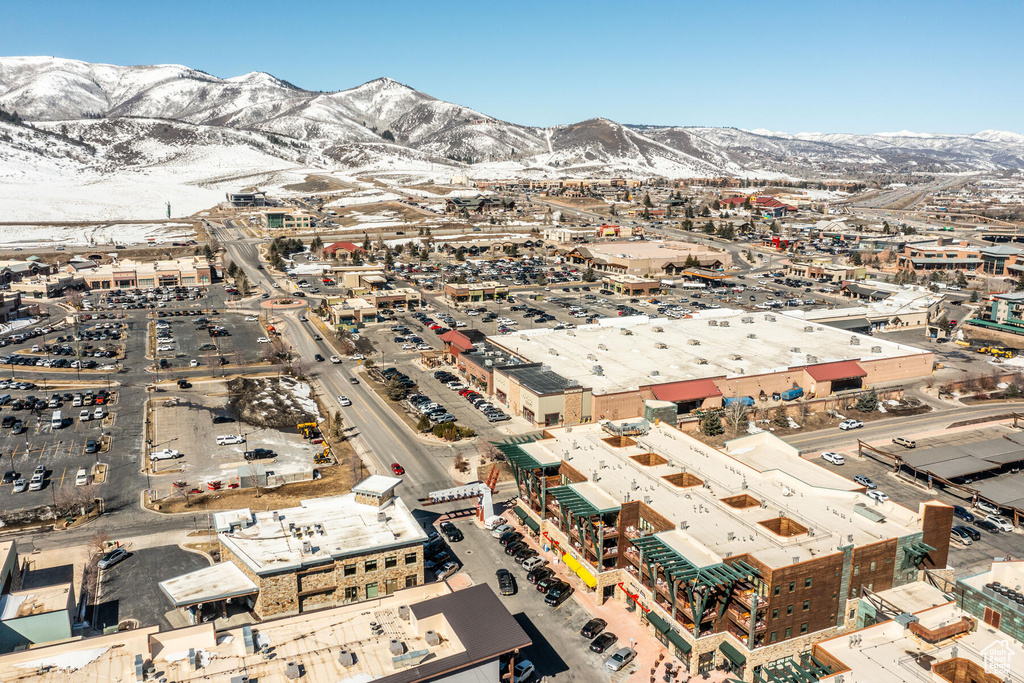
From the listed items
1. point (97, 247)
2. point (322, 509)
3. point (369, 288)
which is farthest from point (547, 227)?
point (322, 509)

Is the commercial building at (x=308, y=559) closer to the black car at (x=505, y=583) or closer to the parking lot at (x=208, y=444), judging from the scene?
the black car at (x=505, y=583)

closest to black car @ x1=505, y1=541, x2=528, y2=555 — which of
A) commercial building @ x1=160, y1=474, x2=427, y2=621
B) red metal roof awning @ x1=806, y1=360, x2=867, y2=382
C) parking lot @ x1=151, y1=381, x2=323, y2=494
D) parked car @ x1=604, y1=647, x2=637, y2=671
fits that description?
commercial building @ x1=160, y1=474, x2=427, y2=621

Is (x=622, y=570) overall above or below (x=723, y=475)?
below

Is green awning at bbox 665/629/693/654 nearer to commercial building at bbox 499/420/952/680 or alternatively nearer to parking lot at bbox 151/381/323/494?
commercial building at bbox 499/420/952/680

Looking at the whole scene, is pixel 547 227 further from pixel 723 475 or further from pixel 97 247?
pixel 723 475

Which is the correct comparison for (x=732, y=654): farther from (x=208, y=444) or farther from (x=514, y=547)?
(x=208, y=444)

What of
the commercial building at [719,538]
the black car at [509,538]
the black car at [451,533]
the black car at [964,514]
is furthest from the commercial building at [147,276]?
the black car at [964,514]
